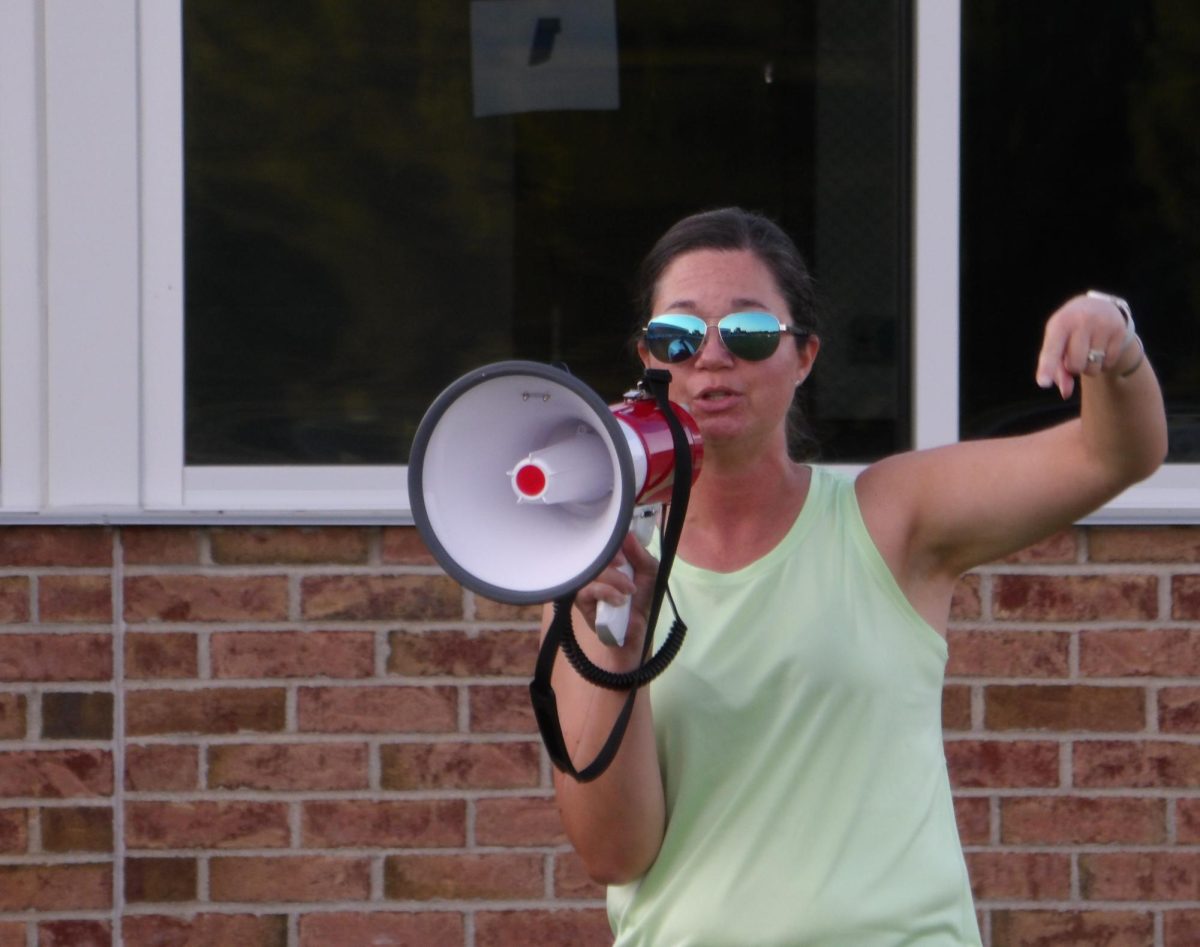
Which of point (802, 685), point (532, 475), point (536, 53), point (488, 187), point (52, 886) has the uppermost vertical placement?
point (536, 53)

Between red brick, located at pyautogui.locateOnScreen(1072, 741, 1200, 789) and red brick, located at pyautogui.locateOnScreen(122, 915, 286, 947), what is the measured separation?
70.3 inches

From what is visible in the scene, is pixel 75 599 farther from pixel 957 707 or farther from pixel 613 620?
pixel 613 620

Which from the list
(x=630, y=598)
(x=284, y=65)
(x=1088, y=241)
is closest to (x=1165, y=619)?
(x=1088, y=241)

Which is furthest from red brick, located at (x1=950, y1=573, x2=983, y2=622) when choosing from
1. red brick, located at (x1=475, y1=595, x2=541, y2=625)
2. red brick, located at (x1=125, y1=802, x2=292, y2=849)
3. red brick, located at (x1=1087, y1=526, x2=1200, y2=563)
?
red brick, located at (x1=125, y1=802, x2=292, y2=849)

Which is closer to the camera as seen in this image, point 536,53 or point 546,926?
point 546,926

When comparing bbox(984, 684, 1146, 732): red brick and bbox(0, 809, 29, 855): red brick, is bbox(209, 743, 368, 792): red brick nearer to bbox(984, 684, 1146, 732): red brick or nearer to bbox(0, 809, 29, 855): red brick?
bbox(0, 809, 29, 855): red brick

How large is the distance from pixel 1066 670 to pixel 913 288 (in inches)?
35.9

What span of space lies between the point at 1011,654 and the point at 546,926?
118 centimetres

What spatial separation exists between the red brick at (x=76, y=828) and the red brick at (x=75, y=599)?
419 millimetres

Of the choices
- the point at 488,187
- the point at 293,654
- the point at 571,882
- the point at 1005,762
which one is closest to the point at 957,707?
the point at 1005,762

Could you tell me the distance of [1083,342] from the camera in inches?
71.3

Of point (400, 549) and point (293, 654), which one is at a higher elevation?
point (400, 549)

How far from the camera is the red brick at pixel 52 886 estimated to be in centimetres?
377

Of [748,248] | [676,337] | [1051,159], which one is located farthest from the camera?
[1051,159]
